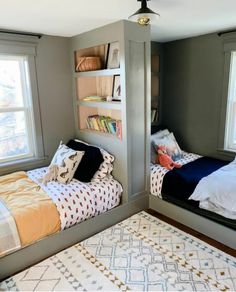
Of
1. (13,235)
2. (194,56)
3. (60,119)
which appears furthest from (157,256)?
(194,56)

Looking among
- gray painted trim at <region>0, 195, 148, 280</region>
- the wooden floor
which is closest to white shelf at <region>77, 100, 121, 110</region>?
gray painted trim at <region>0, 195, 148, 280</region>

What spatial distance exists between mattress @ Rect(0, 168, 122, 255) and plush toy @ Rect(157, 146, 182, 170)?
26.2 inches

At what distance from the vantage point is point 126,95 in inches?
97.3

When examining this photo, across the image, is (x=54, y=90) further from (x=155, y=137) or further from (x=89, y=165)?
(x=155, y=137)

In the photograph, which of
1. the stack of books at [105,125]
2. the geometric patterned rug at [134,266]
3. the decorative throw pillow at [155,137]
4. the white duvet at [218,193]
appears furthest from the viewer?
the decorative throw pillow at [155,137]

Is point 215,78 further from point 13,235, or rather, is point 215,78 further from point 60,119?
point 13,235

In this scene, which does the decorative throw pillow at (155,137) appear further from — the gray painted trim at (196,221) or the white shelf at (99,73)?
the white shelf at (99,73)

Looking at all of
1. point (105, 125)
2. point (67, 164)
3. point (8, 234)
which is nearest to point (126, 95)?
point (105, 125)

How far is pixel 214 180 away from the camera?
8.10 feet

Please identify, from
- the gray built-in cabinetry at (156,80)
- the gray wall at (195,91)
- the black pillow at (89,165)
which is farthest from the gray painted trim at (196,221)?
the gray built-in cabinetry at (156,80)

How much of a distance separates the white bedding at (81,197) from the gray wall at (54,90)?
0.68m

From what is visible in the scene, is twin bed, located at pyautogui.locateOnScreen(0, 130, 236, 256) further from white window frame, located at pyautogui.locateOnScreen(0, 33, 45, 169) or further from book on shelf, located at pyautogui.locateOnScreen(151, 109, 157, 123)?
book on shelf, located at pyautogui.locateOnScreen(151, 109, 157, 123)

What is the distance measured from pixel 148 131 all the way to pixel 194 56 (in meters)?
1.42

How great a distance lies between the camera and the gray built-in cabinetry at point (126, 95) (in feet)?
8.03
